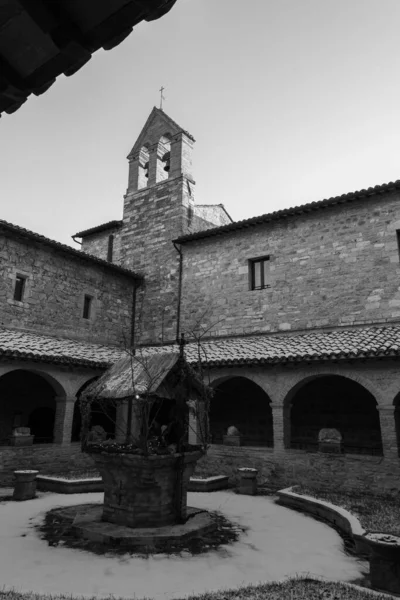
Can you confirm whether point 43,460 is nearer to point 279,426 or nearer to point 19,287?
point 19,287

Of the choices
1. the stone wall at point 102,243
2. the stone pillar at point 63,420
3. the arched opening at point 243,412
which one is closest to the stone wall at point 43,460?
the stone pillar at point 63,420

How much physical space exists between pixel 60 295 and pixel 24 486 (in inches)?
Result: 298

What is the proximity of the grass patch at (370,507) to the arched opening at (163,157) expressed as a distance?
50.0 feet

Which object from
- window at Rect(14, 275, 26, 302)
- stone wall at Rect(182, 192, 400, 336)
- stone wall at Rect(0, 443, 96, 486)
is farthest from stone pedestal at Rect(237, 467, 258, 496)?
window at Rect(14, 275, 26, 302)

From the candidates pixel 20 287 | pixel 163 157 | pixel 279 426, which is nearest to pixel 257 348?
pixel 279 426

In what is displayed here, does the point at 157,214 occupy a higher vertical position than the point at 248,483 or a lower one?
higher

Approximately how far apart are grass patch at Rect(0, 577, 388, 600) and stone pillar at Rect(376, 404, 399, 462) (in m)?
6.45

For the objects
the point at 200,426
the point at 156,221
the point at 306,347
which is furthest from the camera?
the point at 156,221

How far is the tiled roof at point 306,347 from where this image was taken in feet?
35.6

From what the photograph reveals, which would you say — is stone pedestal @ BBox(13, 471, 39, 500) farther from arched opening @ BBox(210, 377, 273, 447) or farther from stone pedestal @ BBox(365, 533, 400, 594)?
stone pedestal @ BBox(365, 533, 400, 594)

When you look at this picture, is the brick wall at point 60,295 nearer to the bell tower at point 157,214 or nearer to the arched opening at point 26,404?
the bell tower at point 157,214

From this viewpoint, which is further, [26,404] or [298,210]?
[298,210]

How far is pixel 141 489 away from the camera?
22.2ft

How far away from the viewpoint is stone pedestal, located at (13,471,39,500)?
9.41 meters
